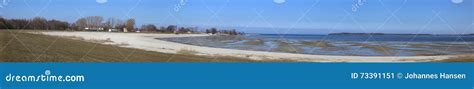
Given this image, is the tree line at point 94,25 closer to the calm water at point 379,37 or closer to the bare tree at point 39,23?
the bare tree at point 39,23

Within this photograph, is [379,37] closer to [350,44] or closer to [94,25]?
[350,44]

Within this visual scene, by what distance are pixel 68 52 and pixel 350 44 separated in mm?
2389

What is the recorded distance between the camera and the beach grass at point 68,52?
15.5 feet

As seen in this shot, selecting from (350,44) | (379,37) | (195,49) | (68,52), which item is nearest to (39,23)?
(68,52)

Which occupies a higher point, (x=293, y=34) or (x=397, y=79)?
(x=293, y=34)

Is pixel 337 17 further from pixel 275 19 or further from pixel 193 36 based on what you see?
pixel 193 36

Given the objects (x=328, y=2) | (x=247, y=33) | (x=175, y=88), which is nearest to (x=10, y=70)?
(x=175, y=88)

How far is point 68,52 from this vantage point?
4777 mm

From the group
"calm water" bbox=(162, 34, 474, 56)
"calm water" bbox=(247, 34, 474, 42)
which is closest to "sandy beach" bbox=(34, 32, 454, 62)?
"calm water" bbox=(162, 34, 474, 56)

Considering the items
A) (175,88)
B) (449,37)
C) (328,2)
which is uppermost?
(328,2)

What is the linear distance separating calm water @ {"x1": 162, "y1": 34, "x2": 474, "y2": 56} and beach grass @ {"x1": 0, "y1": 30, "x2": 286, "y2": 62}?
0.14 meters

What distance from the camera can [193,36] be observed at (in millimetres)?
4777

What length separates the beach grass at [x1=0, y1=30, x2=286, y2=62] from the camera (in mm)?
4715

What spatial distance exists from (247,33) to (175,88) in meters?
0.76
